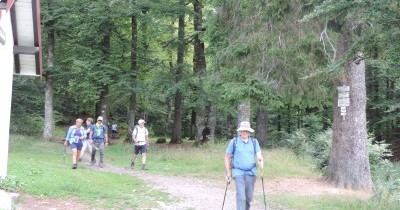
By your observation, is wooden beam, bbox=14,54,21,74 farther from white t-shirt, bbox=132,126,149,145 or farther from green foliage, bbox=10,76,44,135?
green foliage, bbox=10,76,44,135

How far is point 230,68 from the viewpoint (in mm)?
15867

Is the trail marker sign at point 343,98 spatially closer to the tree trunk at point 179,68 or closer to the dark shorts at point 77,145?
the dark shorts at point 77,145

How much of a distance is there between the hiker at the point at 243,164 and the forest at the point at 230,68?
2.03 meters

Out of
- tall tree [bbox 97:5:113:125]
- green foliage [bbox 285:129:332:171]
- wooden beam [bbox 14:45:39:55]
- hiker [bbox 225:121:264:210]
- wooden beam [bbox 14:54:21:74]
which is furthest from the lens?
tall tree [bbox 97:5:113:125]

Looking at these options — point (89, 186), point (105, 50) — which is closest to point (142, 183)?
point (89, 186)

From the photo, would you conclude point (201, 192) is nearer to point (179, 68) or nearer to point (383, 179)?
point (383, 179)

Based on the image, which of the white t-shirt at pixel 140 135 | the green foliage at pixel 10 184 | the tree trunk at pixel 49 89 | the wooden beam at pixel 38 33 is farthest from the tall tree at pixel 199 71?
the green foliage at pixel 10 184

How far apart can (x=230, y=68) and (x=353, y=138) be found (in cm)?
435

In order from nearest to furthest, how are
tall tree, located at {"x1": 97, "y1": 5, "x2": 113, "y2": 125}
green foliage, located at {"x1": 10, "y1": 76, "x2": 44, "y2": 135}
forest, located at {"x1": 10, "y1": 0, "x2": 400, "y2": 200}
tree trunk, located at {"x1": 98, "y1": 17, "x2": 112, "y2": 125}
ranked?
forest, located at {"x1": 10, "y1": 0, "x2": 400, "y2": 200} → tall tree, located at {"x1": 97, "y1": 5, "x2": 113, "y2": 125} → tree trunk, located at {"x1": 98, "y1": 17, "x2": 112, "y2": 125} → green foliage, located at {"x1": 10, "y1": 76, "x2": 44, "y2": 135}

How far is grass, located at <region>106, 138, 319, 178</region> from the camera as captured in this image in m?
16.9

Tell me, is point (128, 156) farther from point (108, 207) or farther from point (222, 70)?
point (108, 207)

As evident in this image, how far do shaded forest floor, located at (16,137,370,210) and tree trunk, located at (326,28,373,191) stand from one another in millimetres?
542

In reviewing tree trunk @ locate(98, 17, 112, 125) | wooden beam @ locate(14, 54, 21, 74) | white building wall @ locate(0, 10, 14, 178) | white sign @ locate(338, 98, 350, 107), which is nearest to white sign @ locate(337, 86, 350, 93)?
white sign @ locate(338, 98, 350, 107)

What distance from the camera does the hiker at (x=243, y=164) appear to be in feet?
28.5
